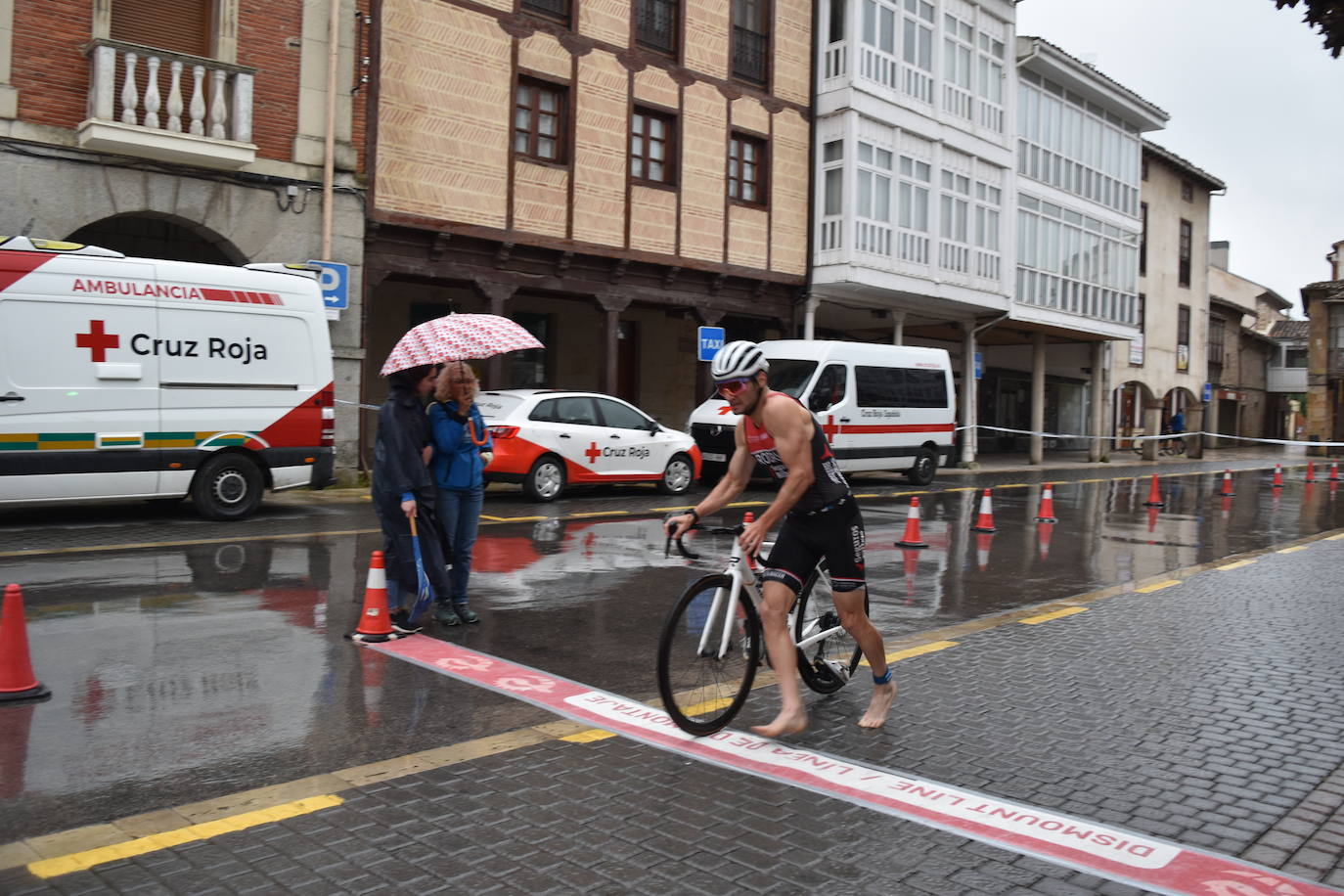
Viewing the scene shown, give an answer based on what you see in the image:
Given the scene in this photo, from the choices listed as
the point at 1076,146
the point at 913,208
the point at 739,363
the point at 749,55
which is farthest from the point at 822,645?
the point at 1076,146

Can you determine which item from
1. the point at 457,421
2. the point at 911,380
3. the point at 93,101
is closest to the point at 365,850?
the point at 457,421

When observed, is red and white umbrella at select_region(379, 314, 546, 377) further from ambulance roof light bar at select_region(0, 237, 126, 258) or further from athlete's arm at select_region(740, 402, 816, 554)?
ambulance roof light bar at select_region(0, 237, 126, 258)

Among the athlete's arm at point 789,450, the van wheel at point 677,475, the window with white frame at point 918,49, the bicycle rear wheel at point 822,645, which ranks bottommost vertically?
the bicycle rear wheel at point 822,645

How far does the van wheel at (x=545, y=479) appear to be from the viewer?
15539 mm

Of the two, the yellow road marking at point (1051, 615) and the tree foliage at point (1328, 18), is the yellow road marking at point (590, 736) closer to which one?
the yellow road marking at point (1051, 615)

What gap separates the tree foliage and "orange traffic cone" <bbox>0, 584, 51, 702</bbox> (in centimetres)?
666

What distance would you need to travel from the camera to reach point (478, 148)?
1902cm

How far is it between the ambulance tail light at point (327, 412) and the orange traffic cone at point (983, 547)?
762 centimetres

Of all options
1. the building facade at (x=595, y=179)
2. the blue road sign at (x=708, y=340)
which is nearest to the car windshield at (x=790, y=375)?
the blue road sign at (x=708, y=340)

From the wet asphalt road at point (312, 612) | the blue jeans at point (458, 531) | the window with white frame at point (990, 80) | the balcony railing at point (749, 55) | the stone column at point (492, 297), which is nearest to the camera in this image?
the wet asphalt road at point (312, 612)

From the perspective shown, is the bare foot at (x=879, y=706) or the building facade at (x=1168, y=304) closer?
the bare foot at (x=879, y=706)

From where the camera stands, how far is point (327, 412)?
44.1 feet

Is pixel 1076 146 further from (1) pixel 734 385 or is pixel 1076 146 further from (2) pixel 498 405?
(1) pixel 734 385

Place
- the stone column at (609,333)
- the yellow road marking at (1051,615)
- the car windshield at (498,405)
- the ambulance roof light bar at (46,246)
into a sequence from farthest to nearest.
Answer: the stone column at (609,333)
the car windshield at (498,405)
the ambulance roof light bar at (46,246)
the yellow road marking at (1051,615)
